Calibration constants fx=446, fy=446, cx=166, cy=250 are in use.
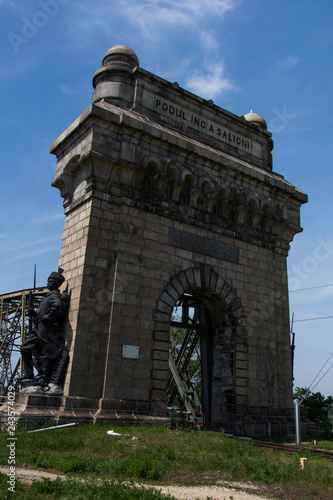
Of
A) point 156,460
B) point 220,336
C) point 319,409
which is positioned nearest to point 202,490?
point 156,460

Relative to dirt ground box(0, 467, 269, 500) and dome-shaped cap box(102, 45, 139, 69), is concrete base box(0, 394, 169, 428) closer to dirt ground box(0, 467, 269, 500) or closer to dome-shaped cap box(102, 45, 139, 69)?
→ dirt ground box(0, 467, 269, 500)

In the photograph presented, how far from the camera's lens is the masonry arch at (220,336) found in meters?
14.0

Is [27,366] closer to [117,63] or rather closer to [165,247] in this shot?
[165,247]

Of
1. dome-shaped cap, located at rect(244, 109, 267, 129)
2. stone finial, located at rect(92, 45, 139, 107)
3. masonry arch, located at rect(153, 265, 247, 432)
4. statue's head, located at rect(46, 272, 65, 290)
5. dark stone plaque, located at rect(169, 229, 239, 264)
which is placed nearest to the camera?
statue's head, located at rect(46, 272, 65, 290)

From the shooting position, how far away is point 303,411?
1711 cm

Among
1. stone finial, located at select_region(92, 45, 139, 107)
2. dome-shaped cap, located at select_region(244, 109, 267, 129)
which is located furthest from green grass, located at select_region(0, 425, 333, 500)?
dome-shaped cap, located at select_region(244, 109, 267, 129)

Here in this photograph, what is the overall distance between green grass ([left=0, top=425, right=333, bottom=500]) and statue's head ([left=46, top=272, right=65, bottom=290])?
4.05m

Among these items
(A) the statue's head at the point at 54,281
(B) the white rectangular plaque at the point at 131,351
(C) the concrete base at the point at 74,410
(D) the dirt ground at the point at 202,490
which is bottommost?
(D) the dirt ground at the point at 202,490

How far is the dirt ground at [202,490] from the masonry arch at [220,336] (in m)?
6.65

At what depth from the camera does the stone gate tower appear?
12.2 metres

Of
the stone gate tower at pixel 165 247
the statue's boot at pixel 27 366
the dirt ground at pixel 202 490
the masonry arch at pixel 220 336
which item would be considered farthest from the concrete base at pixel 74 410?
the dirt ground at pixel 202 490

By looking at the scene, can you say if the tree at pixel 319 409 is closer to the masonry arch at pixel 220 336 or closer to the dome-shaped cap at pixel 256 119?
the masonry arch at pixel 220 336

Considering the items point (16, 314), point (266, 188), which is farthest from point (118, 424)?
point (16, 314)

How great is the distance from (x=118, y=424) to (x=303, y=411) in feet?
29.2
